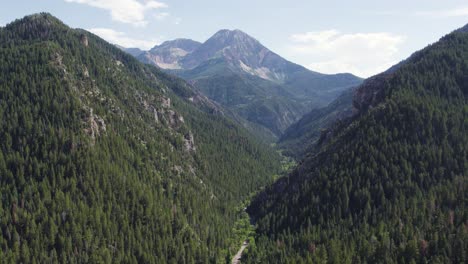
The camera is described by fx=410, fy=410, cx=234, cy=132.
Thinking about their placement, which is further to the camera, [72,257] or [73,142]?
[73,142]

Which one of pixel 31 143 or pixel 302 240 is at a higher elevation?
pixel 31 143

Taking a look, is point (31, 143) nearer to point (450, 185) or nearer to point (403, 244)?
point (403, 244)

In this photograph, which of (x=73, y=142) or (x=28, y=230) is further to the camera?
(x=73, y=142)

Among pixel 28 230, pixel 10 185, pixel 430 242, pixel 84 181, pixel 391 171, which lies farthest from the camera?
pixel 391 171

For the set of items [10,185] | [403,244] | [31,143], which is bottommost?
[403,244]

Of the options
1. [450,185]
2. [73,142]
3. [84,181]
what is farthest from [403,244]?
[73,142]

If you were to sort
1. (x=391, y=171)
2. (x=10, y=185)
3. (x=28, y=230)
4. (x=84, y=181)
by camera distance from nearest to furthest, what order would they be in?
1. (x=28, y=230)
2. (x=10, y=185)
3. (x=84, y=181)
4. (x=391, y=171)

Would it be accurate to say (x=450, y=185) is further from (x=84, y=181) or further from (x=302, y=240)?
(x=84, y=181)

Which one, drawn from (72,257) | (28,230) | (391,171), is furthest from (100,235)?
(391,171)

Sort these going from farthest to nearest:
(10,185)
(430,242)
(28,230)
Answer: (10,185) < (28,230) < (430,242)
